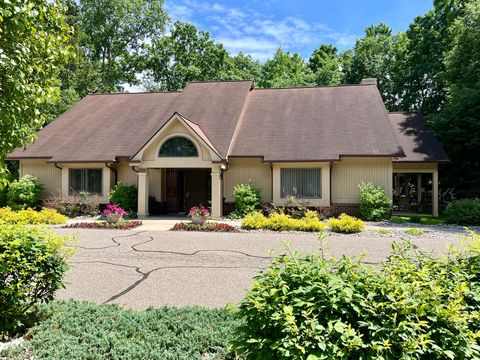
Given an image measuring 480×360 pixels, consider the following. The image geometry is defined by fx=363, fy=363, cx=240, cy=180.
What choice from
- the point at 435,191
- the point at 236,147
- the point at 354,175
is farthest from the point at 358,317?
the point at 435,191

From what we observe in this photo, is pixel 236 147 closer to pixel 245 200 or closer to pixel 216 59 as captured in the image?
pixel 245 200

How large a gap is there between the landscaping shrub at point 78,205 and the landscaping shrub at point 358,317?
18.5 meters

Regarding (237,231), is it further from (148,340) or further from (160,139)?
(148,340)

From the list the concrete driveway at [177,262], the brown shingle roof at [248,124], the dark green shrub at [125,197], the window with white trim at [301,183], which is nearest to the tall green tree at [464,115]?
the brown shingle roof at [248,124]

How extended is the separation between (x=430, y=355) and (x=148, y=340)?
3040 millimetres

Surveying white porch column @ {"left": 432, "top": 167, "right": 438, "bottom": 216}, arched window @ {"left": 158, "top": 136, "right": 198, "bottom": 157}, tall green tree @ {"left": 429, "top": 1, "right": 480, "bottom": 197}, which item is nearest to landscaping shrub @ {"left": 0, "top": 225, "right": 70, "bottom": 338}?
arched window @ {"left": 158, "top": 136, "right": 198, "bottom": 157}

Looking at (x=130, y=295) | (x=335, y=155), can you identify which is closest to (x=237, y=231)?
(x=335, y=155)

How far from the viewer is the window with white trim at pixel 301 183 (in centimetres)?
1897

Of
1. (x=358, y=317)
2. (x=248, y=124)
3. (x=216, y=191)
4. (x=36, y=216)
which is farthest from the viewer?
(x=248, y=124)

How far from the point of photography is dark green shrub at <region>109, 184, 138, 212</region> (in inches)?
766

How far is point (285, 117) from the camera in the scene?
22484 mm

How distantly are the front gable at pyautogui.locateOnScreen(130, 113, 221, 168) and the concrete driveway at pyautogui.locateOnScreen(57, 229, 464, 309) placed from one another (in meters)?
5.32

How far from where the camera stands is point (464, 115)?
2239 centimetres

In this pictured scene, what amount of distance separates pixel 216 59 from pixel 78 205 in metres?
27.9
